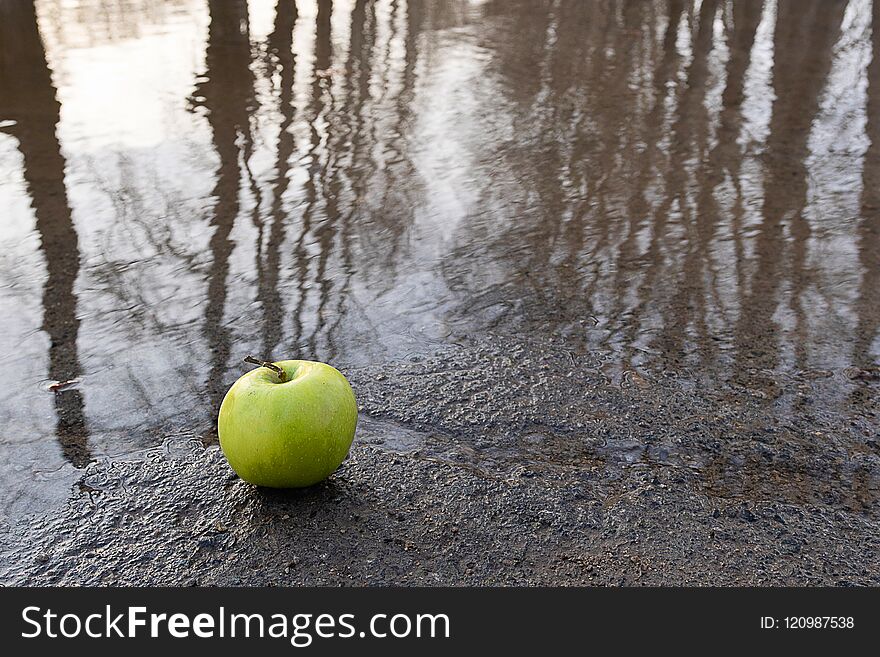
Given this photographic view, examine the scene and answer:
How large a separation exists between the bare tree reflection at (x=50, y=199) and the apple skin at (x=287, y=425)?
63 centimetres

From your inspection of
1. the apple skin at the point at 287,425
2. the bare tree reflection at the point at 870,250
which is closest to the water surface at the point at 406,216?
the bare tree reflection at the point at 870,250

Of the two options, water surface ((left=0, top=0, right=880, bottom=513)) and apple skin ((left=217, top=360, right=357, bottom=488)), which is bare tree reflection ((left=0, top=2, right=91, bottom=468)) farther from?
apple skin ((left=217, top=360, right=357, bottom=488))

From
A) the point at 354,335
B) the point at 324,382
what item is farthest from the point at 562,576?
the point at 354,335

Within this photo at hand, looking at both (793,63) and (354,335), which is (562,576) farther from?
(793,63)

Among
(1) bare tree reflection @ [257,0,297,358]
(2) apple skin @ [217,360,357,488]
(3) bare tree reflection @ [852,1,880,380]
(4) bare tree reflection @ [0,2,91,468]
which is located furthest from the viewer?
(1) bare tree reflection @ [257,0,297,358]

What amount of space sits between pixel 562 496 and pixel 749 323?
1.49 meters

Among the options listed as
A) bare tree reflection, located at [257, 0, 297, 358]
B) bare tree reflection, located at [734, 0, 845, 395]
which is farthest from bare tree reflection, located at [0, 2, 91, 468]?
bare tree reflection, located at [734, 0, 845, 395]

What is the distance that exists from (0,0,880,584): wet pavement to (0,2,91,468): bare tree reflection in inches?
0.8

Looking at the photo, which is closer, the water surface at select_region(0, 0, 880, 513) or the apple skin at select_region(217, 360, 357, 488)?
the apple skin at select_region(217, 360, 357, 488)

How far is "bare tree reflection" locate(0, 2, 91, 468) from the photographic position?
3.14m

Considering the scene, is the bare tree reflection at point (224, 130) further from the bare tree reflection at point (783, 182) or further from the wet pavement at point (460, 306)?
the bare tree reflection at point (783, 182)

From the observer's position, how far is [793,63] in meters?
8.32

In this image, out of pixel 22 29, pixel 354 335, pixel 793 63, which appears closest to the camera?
pixel 354 335

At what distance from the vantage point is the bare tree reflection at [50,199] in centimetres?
314
